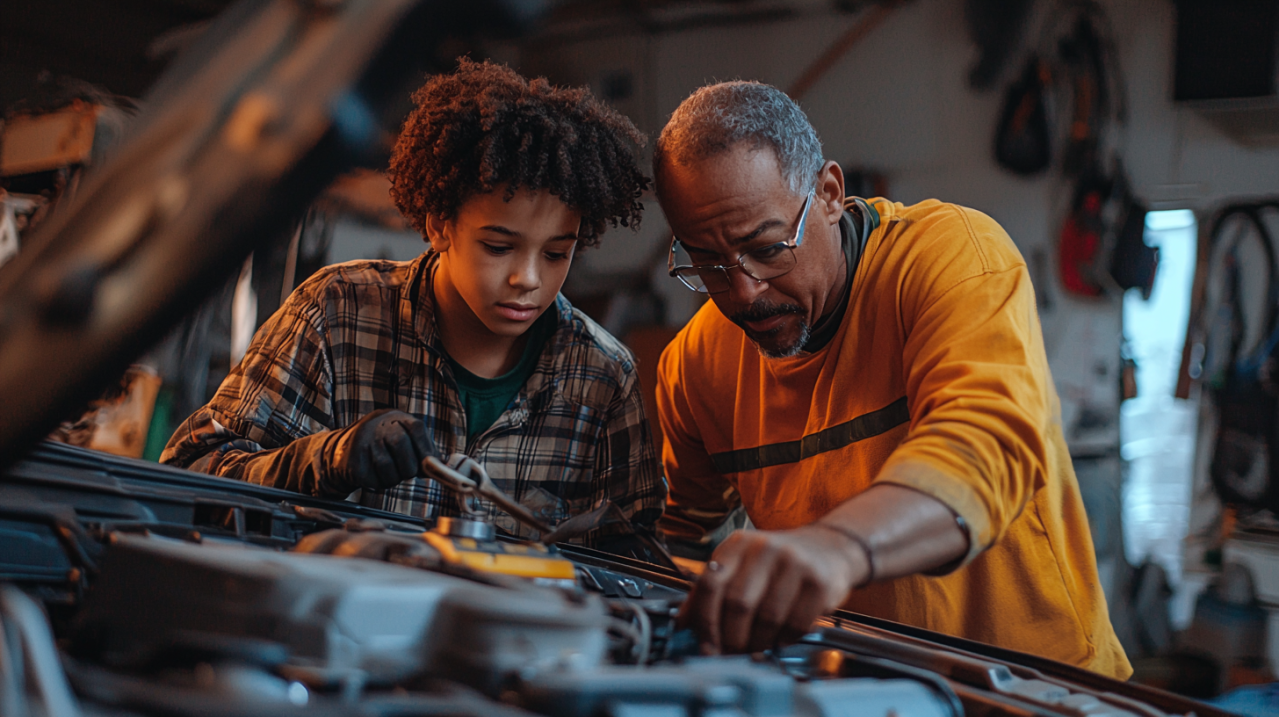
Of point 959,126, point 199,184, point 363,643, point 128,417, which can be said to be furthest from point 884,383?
point 959,126

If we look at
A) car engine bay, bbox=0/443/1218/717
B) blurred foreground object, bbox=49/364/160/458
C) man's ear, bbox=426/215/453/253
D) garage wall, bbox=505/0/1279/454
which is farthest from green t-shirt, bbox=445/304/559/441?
garage wall, bbox=505/0/1279/454

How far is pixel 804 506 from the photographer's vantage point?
1490 millimetres

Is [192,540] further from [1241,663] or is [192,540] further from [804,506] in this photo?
[1241,663]

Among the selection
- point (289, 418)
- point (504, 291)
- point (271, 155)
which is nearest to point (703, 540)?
point (504, 291)

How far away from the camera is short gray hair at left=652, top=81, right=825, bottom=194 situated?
1.35 meters

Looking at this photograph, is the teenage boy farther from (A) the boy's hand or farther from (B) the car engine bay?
(B) the car engine bay

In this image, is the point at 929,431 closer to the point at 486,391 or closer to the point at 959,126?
the point at 486,391

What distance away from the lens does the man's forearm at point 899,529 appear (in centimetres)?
87

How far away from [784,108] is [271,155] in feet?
3.45

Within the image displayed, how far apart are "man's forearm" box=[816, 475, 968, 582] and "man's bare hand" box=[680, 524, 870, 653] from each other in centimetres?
5

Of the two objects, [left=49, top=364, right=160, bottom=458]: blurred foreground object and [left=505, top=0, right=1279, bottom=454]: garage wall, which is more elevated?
[left=505, top=0, right=1279, bottom=454]: garage wall

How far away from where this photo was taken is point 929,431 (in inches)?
39.6

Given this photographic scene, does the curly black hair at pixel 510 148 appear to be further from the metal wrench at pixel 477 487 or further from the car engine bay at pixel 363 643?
the car engine bay at pixel 363 643

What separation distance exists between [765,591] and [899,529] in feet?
0.60
